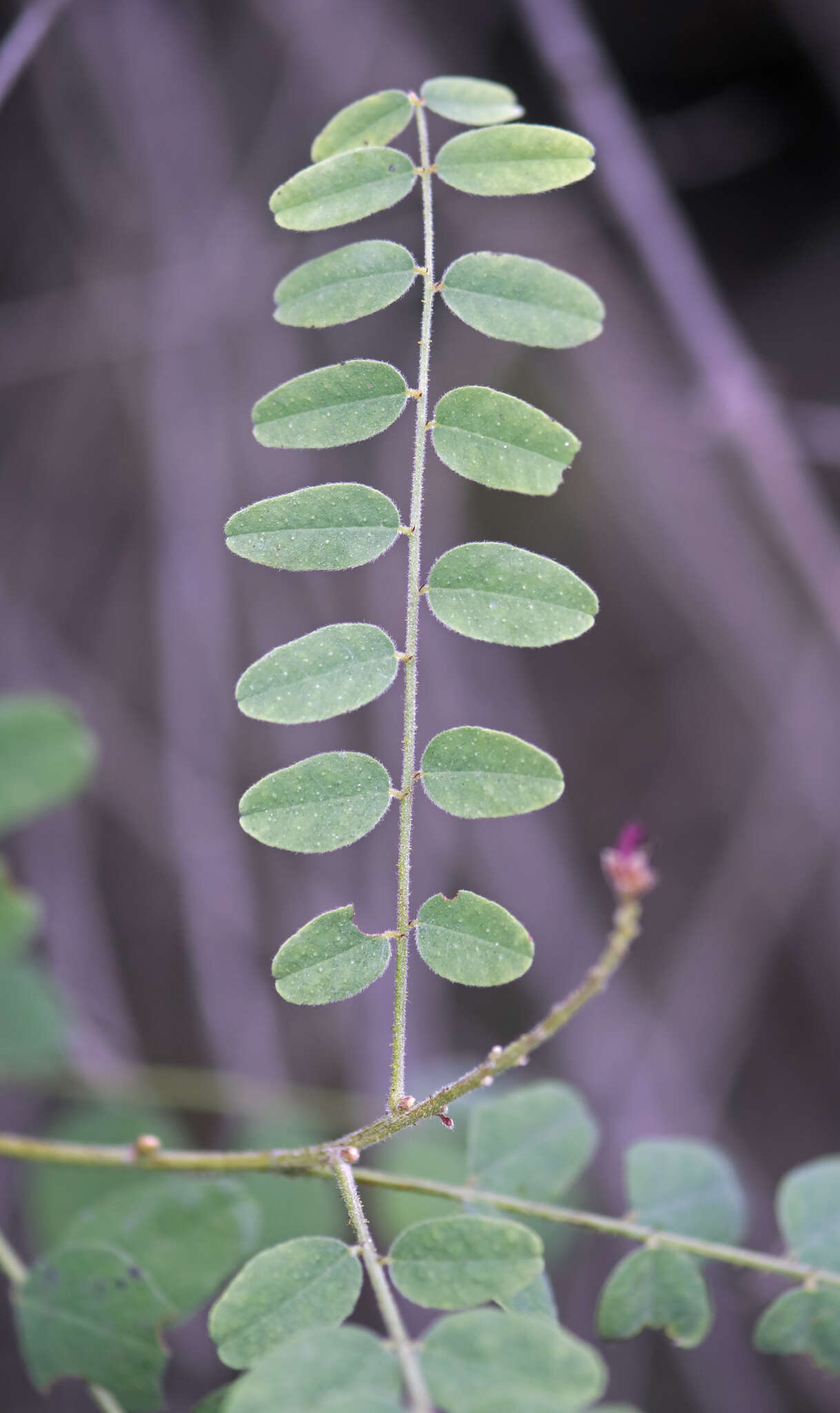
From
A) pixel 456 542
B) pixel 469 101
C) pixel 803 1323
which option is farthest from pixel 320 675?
pixel 456 542

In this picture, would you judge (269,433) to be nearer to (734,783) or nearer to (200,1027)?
(200,1027)

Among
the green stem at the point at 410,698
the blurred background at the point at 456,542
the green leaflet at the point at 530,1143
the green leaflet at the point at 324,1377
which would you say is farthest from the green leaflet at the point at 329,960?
the blurred background at the point at 456,542

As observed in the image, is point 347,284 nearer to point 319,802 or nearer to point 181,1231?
point 319,802

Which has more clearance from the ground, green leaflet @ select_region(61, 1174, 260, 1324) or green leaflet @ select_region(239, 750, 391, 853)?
green leaflet @ select_region(239, 750, 391, 853)

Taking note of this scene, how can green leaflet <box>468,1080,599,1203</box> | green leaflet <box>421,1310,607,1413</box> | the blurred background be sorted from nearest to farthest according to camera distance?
green leaflet <box>421,1310,607,1413</box> < green leaflet <box>468,1080,599,1203</box> < the blurred background

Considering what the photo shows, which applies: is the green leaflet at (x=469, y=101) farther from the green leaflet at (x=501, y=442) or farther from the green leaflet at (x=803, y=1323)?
the green leaflet at (x=803, y=1323)

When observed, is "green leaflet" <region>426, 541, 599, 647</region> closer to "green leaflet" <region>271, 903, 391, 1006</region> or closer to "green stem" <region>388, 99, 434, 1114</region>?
"green stem" <region>388, 99, 434, 1114</region>

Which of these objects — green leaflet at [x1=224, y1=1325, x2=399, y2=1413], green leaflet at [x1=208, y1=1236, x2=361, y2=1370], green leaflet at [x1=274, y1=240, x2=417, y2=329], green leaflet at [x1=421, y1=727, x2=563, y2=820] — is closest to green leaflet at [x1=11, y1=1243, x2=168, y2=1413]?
green leaflet at [x1=208, y1=1236, x2=361, y2=1370]
